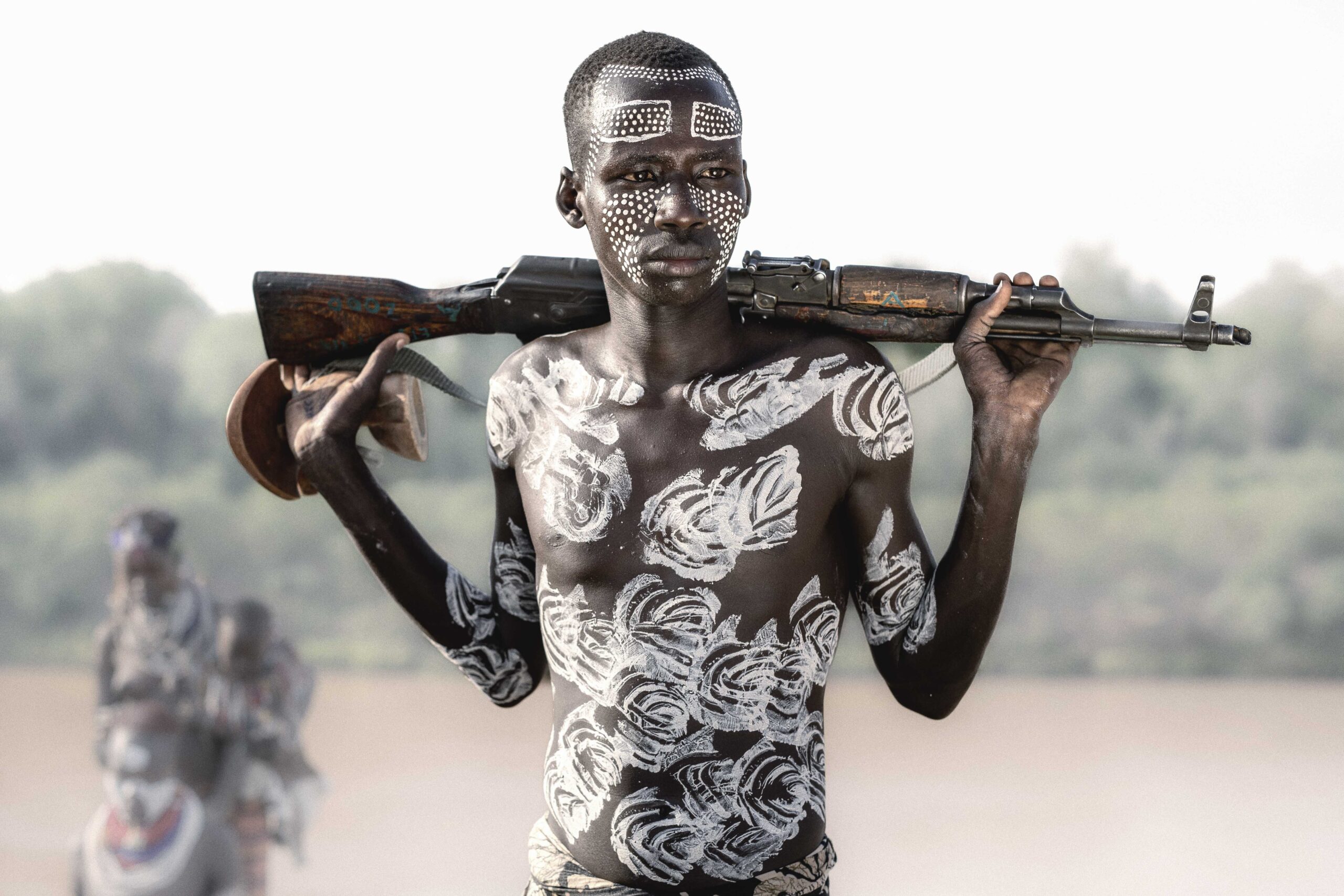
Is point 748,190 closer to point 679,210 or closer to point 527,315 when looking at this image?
point 679,210

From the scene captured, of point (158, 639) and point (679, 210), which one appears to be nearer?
point (679, 210)

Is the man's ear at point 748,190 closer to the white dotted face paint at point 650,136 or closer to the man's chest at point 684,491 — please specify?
the white dotted face paint at point 650,136

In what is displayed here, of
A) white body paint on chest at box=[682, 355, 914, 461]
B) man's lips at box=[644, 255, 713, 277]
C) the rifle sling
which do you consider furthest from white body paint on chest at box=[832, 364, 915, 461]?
the rifle sling

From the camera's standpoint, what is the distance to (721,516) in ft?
7.32

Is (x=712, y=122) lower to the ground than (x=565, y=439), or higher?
higher

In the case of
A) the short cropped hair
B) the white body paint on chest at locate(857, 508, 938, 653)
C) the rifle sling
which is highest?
the short cropped hair

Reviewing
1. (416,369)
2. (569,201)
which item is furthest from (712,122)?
(416,369)

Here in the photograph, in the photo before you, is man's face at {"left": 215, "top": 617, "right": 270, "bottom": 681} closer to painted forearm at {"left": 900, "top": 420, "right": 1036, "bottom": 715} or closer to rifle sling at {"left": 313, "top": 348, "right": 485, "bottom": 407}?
rifle sling at {"left": 313, "top": 348, "right": 485, "bottom": 407}

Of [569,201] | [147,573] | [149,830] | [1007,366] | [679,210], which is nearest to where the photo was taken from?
[679,210]

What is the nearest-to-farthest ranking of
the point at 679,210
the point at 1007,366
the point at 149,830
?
the point at 679,210 < the point at 1007,366 < the point at 149,830

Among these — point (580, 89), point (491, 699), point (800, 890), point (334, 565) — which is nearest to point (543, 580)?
point (491, 699)

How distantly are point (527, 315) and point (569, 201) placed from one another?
271 mm

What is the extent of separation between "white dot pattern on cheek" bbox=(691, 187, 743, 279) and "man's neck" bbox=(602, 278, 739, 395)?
0.11m

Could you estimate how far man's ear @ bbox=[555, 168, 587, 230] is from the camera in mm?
2365
